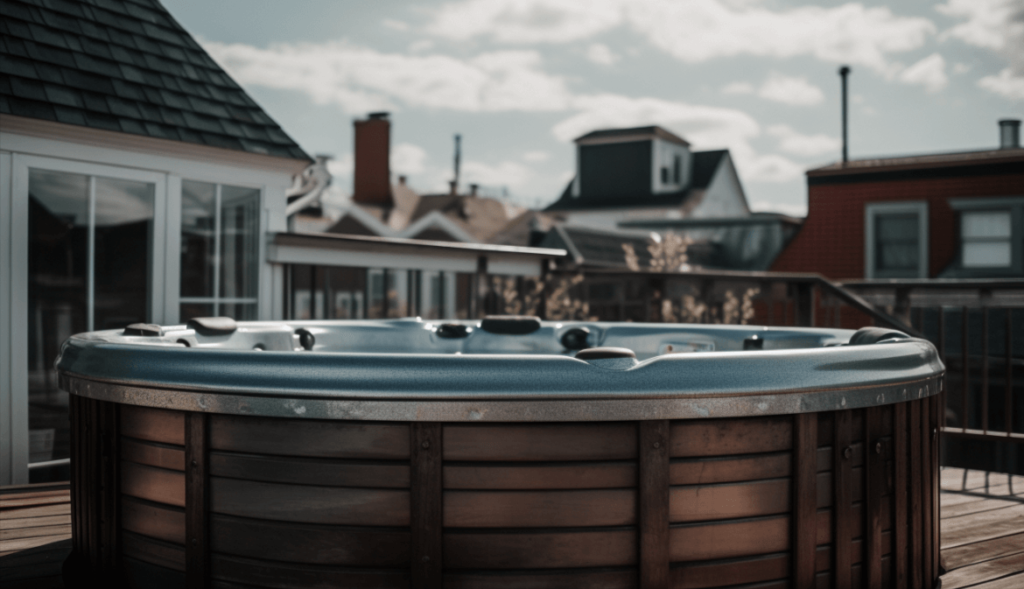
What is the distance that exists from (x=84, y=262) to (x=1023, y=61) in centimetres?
1488

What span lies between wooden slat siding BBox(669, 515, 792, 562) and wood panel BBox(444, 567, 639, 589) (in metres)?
0.17

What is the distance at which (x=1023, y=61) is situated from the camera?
13445 millimetres

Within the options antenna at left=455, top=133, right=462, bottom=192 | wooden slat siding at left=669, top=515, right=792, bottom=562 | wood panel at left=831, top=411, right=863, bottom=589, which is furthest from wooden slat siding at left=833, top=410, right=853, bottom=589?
antenna at left=455, top=133, right=462, bottom=192

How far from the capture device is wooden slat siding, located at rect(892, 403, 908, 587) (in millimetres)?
1958

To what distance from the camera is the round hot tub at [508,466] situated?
5.41ft

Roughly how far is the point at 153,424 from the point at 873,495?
170 cm

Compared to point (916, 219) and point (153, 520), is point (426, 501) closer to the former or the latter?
point (153, 520)

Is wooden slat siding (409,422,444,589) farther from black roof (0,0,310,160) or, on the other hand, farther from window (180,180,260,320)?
window (180,180,260,320)

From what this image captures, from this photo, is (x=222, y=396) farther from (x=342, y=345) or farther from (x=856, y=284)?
(x=856, y=284)

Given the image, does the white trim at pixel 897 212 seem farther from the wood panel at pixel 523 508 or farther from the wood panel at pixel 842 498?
the wood panel at pixel 523 508

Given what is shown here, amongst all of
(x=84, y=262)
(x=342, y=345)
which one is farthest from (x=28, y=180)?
(x=342, y=345)

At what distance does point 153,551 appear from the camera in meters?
1.91

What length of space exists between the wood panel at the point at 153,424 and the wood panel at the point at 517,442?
65 cm

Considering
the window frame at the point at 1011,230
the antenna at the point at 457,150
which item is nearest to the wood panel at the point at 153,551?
the window frame at the point at 1011,230
